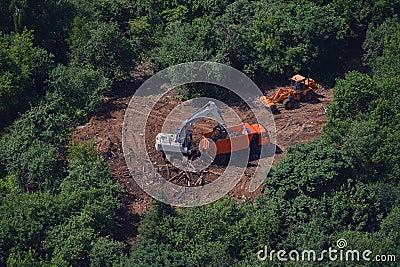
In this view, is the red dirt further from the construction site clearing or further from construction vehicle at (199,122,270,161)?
construction vehicle at (199,122,270,161)

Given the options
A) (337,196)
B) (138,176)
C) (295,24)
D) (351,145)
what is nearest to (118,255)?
(138,176)
